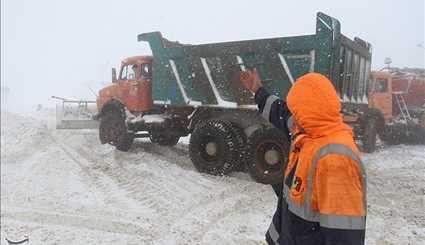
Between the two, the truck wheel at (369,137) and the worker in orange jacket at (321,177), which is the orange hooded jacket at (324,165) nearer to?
the worker in orange jacket at (321,177)

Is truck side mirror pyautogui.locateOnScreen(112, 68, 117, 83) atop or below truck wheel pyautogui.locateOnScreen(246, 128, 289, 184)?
atop

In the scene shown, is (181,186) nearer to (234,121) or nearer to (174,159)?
(234,121)

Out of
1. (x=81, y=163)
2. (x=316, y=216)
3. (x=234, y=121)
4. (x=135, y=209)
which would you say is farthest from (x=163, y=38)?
(x=316, y=216)

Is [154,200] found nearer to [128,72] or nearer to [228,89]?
[228,89]

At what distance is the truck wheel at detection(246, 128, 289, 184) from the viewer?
773cm

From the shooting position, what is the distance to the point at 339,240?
1898mm

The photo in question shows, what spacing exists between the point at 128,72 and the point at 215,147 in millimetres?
3546

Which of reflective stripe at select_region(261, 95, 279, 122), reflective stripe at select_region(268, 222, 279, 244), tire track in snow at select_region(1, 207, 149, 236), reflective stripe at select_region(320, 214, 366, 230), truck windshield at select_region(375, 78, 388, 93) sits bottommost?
tire track in snow at select_region(1, 207, 149, 236)

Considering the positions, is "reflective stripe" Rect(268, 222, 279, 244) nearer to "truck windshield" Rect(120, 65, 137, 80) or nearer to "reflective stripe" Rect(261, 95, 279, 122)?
"reflective stripe" Rect(261, 95, 279, 122)

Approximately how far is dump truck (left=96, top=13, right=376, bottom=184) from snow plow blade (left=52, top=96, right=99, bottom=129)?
239cm

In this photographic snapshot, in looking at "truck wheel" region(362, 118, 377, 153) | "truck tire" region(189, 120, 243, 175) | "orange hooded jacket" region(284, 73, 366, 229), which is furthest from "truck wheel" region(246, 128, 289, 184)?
"orange hooded jacket" region(284, 73, 366, 229)

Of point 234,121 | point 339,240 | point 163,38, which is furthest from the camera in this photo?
point 163,38

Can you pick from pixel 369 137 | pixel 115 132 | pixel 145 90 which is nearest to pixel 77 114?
pixel 115 132

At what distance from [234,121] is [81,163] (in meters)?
3.63
